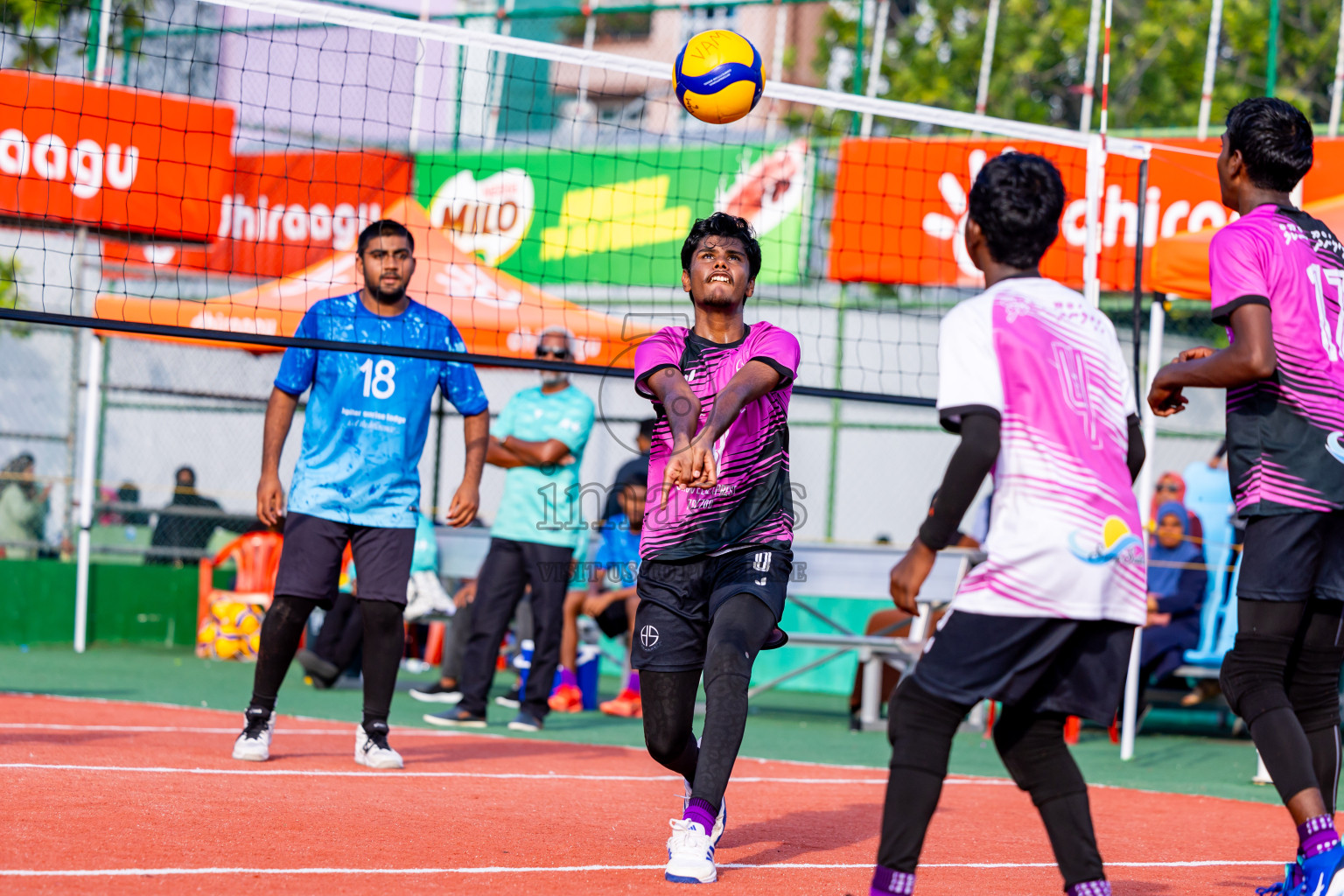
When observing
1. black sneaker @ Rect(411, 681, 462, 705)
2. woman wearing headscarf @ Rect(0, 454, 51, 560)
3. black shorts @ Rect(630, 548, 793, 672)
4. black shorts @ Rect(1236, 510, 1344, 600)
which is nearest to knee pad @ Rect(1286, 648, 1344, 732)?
black shorts @ Rect(1236, 510, 1344, 600)

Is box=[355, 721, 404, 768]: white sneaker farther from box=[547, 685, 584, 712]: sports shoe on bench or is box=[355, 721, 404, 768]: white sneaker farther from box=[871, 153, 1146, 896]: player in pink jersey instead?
box=[547, 685, 584, 712]: sports shoe on bench

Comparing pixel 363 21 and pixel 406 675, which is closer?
pixel 363 21

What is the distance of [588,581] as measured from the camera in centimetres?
1088

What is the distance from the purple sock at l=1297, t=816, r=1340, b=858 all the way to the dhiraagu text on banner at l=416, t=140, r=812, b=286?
1091 cm

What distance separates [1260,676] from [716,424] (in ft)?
5.47

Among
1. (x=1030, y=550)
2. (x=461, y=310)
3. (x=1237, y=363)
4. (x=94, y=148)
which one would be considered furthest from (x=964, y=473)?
(x=94, y=148)

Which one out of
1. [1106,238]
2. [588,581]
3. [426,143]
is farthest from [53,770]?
[426,143]

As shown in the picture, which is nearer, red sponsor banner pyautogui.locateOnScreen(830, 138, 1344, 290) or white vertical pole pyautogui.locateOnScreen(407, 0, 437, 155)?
red sponsor banner pyautogui.locateOnScreen(830, 138, 1344, 290)

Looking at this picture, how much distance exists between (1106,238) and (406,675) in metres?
6.75

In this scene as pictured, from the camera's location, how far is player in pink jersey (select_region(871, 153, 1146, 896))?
3432 millimetres

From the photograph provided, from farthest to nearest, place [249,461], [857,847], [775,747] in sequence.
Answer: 1. [249,461]
2. [775,747]
3. [857,847]

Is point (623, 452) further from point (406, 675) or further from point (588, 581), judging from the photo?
point (588, 581)

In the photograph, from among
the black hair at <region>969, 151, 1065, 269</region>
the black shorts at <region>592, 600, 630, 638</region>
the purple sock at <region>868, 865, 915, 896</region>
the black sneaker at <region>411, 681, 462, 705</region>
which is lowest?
the black sneaker at <region>411, 681, 462, 705</region>

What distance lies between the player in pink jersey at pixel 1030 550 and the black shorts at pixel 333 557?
3.51m
